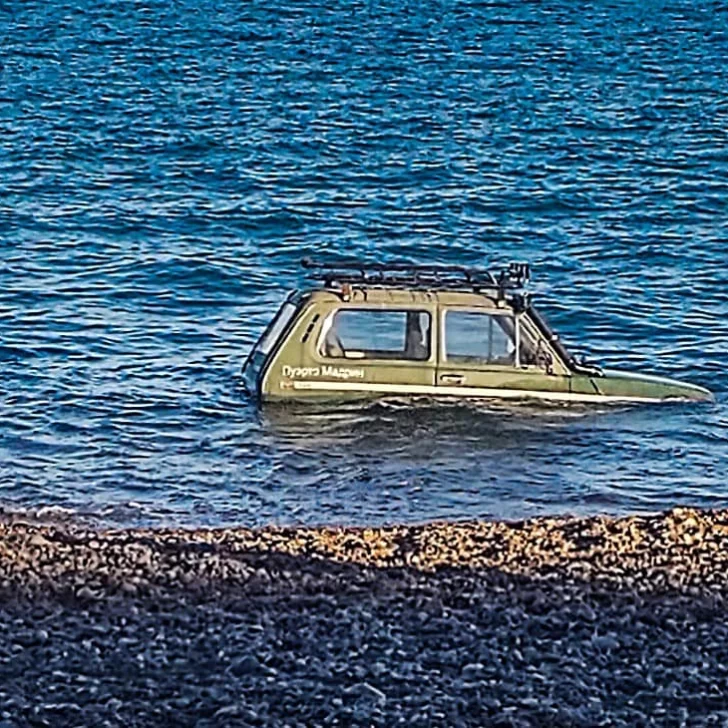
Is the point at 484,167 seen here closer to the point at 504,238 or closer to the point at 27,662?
the point at 504,238

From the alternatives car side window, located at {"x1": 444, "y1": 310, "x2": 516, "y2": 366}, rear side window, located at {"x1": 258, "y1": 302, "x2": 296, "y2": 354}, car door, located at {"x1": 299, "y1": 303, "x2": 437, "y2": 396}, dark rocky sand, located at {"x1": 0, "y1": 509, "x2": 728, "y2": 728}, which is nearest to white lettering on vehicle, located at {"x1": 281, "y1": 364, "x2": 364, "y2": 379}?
car door, located at {"x1": 299, "y1": 303, "x2": 437, "y2": 396}

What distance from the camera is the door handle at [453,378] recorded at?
59.0 ft

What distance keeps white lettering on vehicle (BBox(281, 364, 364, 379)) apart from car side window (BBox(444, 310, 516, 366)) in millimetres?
845

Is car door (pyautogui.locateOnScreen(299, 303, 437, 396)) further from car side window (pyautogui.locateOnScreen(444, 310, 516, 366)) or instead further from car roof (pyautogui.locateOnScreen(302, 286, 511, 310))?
car side window (pyautogui.locateOnScreen(444, 310, 516, 366))

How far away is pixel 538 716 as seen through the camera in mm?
10445

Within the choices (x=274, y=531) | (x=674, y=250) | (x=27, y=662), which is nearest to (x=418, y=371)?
(x=274, y=531)

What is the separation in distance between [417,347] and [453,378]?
438 mm

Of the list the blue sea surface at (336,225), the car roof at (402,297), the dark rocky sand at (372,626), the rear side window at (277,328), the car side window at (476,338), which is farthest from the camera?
the rear side window at (277,328)

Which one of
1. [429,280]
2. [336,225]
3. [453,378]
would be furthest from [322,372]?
[336,225]

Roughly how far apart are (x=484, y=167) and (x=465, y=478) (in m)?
17.1

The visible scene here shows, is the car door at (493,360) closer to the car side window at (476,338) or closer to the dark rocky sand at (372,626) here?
the car side window at (476,338)

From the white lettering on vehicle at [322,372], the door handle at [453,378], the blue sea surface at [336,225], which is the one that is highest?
the white lettering on vehicle at [322,372]

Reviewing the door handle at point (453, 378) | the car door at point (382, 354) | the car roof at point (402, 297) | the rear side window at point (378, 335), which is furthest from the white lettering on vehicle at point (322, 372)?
the door handle at point (453, 378)

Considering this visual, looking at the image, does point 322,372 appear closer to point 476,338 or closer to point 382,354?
point 382,354
